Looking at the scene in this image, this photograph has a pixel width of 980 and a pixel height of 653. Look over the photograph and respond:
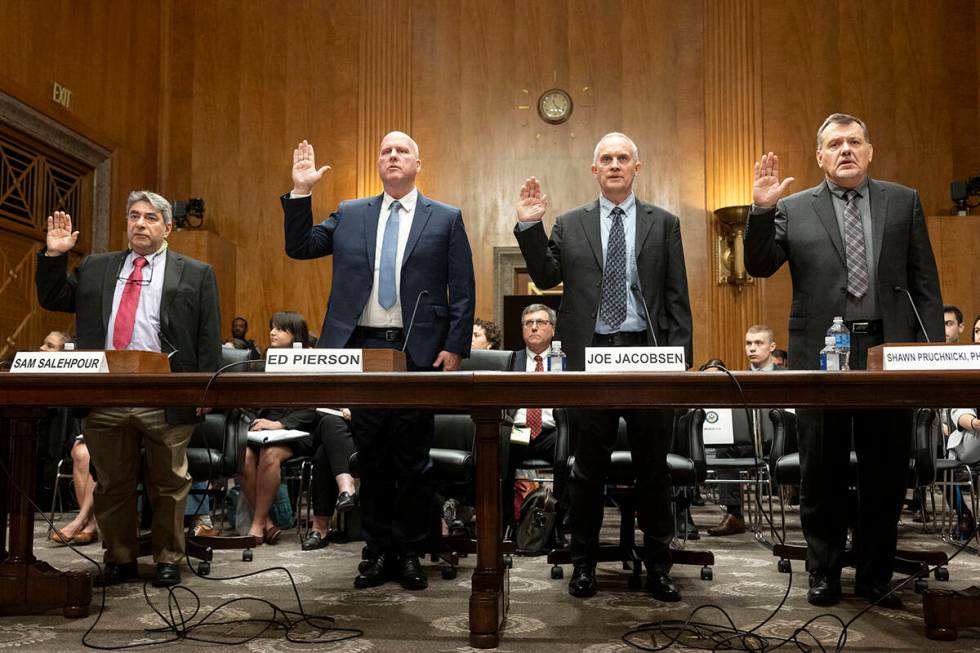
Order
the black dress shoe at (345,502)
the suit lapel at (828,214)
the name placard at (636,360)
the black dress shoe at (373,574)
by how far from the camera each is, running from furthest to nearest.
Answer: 1. the black dress shoe at (345,502)
2. the black dress shoe at (373,574)
3. the suit lapel at (828,214)
4. the name placard at (636,360)

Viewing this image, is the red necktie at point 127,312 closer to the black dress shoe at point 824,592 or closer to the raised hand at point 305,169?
the raised hand at point 305,169

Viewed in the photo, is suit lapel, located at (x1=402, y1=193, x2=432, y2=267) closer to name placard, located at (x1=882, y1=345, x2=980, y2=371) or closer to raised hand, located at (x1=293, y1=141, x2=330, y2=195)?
raised hand, located at (x1=293, y1=141, x2=330, y2=195)

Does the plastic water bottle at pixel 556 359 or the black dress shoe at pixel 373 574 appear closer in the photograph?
the plastic water bottle at pixel 556 359

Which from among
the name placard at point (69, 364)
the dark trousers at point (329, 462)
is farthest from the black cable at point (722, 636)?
the dark trousers at point (329, 462)

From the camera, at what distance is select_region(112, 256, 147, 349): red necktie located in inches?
135

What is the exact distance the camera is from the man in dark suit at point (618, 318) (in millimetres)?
3123

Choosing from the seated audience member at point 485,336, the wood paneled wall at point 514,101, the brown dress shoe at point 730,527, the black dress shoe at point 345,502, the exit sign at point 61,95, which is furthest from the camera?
the wood paneled wall at point 514,101

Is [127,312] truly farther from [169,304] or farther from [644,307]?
[644,307]

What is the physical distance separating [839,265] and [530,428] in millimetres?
1833

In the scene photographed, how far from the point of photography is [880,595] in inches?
116

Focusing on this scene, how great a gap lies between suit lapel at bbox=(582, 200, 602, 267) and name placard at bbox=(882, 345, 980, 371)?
1.06m

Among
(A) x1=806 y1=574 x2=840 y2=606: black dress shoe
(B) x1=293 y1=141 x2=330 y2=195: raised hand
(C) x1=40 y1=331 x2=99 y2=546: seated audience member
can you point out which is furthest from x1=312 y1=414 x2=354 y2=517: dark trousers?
(A) x1=806 y1=574 x2=840 y2=606: black dress shoe

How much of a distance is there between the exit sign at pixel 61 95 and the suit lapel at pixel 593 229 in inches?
241

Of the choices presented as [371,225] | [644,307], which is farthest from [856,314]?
[371,225]
